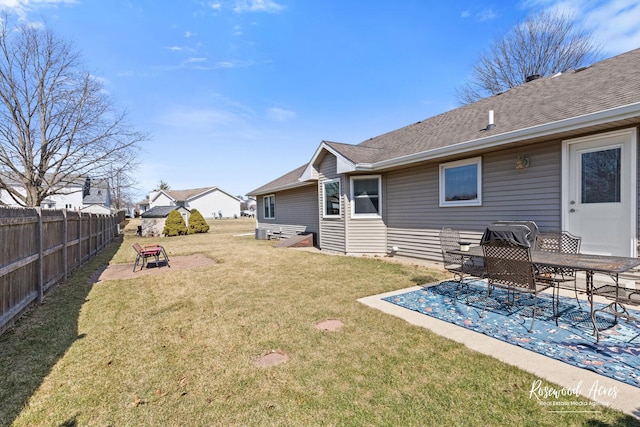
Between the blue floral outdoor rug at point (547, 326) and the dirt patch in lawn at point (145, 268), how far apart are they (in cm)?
649

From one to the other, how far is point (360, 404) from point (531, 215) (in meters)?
5.85

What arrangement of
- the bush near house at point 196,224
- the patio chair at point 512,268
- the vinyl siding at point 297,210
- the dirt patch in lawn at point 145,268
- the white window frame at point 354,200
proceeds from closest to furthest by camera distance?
1. the patio chair at point 512,268
2. the dirt patch in lawn at point 145,268
3. the white window frame at point 354,200
4. the vinyl siding at point 297,210
5. the bush near house at point 196,224

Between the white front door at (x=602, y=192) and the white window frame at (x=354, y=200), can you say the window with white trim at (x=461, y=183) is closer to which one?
the white front door at (x=602, y=192)

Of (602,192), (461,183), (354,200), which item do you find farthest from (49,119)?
(602,192)

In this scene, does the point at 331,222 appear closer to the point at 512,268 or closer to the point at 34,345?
the point at 512,268

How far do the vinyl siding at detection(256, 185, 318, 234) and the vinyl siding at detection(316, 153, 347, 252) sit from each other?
6.49ft

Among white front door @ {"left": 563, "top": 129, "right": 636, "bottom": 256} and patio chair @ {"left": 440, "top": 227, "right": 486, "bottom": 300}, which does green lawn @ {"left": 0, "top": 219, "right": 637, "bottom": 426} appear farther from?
white front door @ {"left": 563, "top": 129, "right": 636, "bottom": 256}

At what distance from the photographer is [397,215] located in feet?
32.0

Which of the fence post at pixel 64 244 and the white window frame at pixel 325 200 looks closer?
the fence post at pixel 64 244

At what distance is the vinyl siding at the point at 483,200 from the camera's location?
6.00 m

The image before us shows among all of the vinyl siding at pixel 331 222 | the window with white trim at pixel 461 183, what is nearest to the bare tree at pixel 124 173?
the vinyl siding at pixel 331 222

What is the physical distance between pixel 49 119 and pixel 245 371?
20.5 m

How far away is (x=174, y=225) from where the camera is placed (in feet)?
69.6

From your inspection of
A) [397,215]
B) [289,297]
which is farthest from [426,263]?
[289,297]
